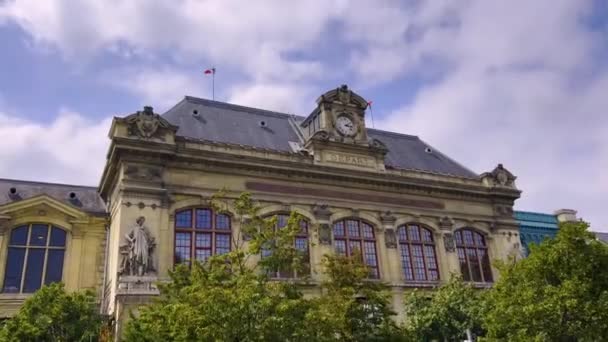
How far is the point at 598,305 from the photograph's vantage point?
15797mm

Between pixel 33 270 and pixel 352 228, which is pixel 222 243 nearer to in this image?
pixel 352 228

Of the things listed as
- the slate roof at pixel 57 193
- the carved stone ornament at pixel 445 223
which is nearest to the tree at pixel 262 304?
the slate roof at pixel 57 193

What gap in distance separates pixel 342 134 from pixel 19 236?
717 inches

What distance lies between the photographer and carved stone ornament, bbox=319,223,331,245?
2784 cm

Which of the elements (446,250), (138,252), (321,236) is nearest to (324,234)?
(321,236)

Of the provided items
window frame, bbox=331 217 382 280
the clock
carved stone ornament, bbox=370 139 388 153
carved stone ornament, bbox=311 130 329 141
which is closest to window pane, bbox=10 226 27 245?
window frame, bbox=331 217 382 280

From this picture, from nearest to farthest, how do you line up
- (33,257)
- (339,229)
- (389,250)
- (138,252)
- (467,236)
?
(138,252) → (33,257) → (339,229) → (389,250) → (467,236)

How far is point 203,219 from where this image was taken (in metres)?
26.0

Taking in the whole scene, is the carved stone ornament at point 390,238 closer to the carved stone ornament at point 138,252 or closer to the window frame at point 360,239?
the window frame at point 360,239

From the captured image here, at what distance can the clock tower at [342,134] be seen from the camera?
98.7 feet

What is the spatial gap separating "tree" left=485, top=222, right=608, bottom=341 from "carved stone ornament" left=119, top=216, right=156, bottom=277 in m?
14.5

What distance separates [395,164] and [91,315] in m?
21.0

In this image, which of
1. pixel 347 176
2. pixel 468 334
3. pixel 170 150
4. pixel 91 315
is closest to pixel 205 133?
pixel 170 150

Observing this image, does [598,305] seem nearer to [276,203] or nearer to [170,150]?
[276,203]
